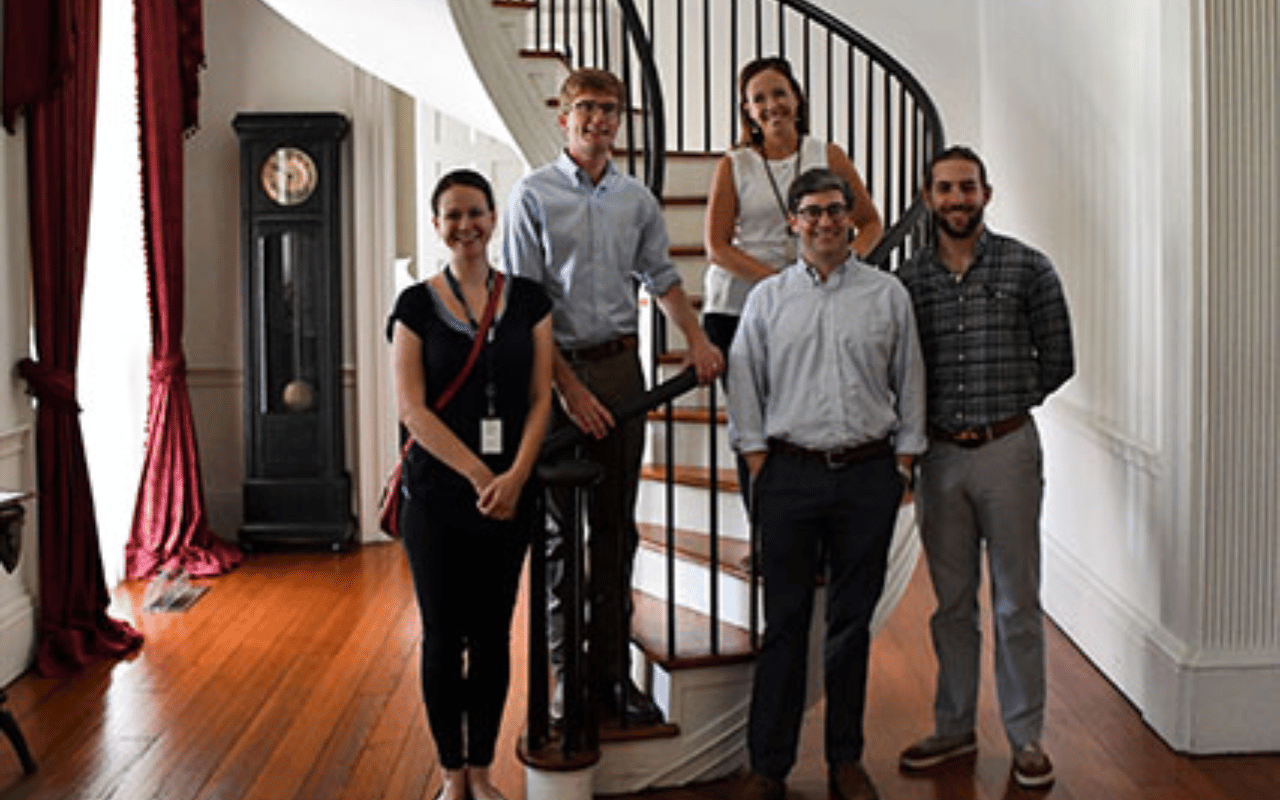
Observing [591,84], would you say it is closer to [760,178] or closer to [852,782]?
[760,178]

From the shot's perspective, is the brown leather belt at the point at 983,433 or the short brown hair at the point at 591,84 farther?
the brown leather belt at the point at 983,433

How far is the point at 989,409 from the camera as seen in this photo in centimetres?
358

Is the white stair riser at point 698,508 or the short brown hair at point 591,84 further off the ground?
the short brown hair at point 591,84

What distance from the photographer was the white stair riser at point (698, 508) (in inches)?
167

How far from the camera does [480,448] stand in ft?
10.7

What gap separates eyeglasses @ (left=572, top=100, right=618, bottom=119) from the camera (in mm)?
3338

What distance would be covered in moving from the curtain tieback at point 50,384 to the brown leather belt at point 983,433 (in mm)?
2873

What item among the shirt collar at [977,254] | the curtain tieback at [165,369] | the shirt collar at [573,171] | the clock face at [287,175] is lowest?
the curtain tieback at [165,369]

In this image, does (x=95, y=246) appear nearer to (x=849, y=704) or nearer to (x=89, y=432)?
→ (x=89, y=432)

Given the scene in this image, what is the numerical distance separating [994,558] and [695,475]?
0.97m

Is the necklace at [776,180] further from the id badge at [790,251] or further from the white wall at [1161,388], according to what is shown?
the white wall at [1161,388]

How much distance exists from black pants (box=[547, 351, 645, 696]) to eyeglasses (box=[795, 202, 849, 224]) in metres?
0.52

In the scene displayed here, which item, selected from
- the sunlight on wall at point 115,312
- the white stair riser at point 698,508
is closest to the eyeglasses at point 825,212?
the white stair riser at point 698,508

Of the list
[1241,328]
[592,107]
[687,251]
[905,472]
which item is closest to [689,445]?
[687,251]
